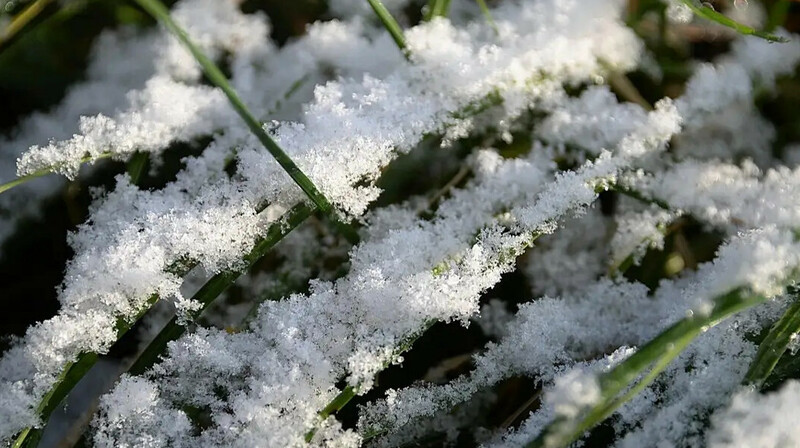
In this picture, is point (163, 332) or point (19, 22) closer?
point (163, 332)

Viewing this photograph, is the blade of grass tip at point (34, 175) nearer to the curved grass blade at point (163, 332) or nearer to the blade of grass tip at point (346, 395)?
the curved grass blade at point (163, 332)

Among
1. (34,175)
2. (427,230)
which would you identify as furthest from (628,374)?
(34,175)

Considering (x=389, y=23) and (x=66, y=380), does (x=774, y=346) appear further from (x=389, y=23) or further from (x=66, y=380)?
(x=66, y=380)

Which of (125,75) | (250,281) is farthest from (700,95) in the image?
(125,75)

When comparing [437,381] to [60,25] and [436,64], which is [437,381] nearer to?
[436,64]

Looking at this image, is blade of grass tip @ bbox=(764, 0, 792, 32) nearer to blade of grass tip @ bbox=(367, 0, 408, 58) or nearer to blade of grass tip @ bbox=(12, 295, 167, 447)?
blade of grass tip @ bbox=(367, 0, 408, 58)

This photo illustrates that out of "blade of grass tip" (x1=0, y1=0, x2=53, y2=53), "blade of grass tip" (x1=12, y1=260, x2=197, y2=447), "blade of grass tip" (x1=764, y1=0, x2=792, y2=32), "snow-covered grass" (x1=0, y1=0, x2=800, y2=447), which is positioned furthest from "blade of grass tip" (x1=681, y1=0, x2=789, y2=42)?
"blade of grass tip" (x1=0, y1=0, x2=53, y2=53)

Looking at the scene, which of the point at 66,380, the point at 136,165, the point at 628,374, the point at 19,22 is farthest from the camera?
the point at 19,22
